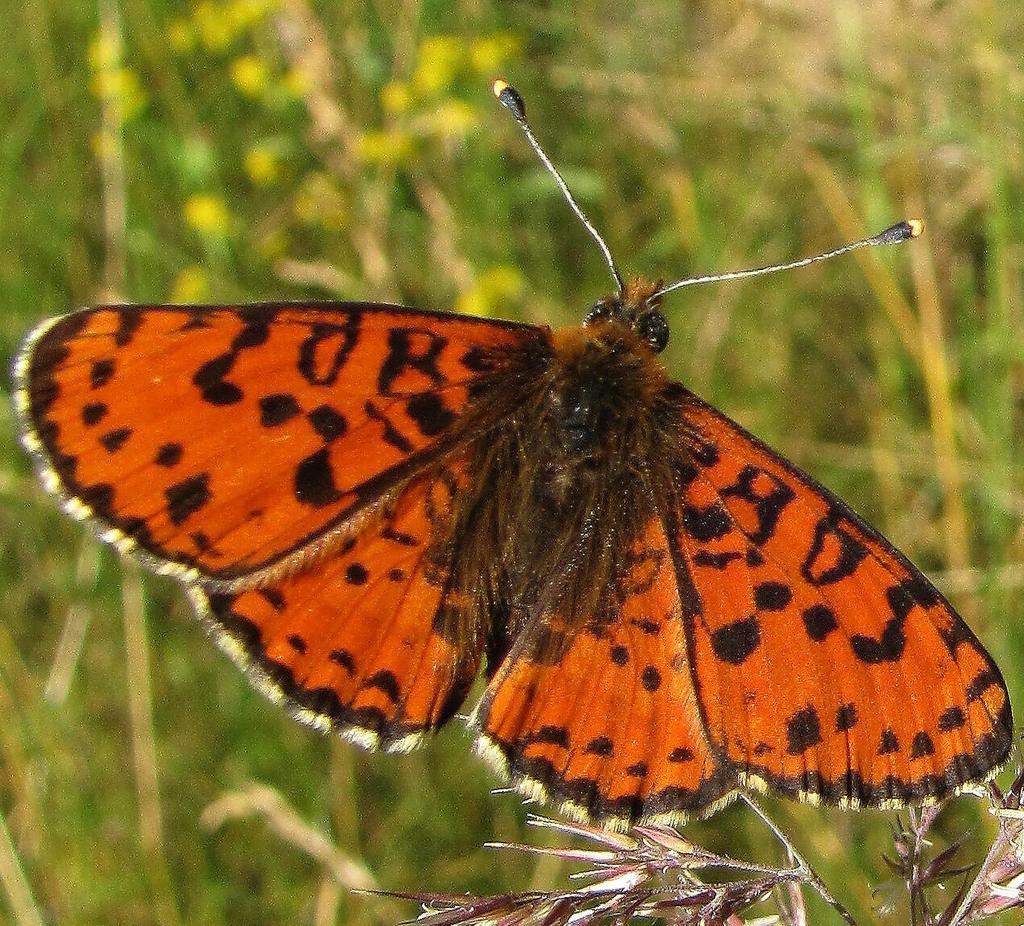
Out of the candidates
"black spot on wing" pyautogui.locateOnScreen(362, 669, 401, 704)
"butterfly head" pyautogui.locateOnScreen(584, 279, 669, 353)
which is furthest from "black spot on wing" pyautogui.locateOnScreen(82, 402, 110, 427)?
"butterfly head" pyautogui.locateOnScreen(584, 279, 669, 353)

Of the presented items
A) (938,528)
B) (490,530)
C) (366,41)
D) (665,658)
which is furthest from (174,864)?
(366,41)

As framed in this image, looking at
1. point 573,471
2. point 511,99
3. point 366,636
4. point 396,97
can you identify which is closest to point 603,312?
point 573,471

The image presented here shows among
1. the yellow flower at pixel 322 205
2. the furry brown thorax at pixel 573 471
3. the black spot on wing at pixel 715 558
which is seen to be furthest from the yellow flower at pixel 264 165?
the black spot on wing at pixel 715 558

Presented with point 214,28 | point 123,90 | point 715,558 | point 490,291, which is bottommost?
point 715,558

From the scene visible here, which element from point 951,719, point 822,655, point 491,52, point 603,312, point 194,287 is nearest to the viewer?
point 951,719

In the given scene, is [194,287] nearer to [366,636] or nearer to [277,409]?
[277,409]
